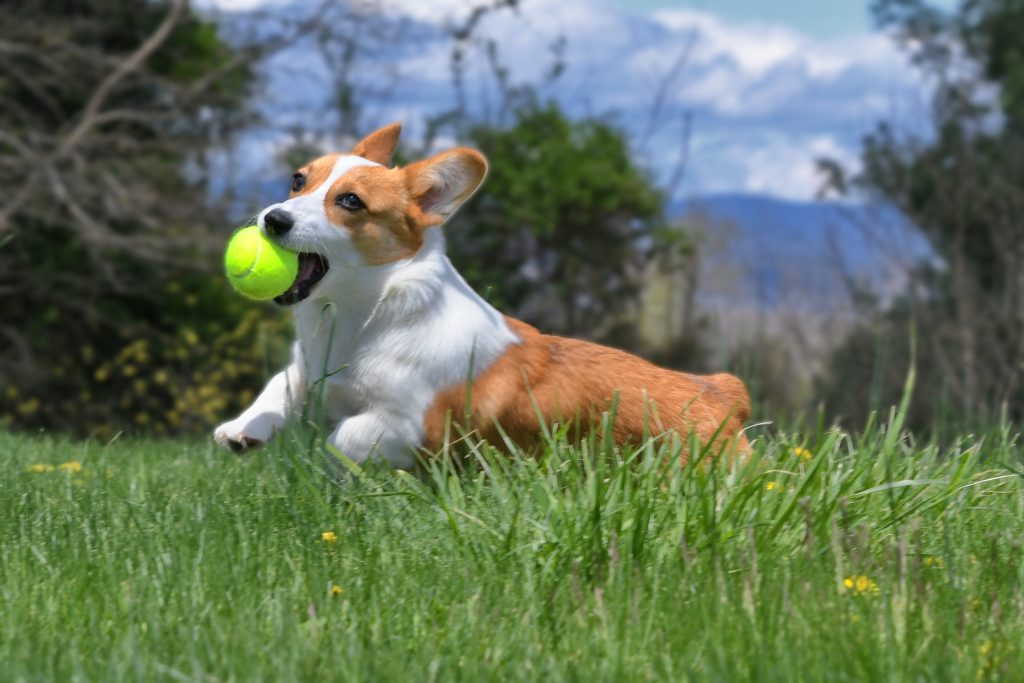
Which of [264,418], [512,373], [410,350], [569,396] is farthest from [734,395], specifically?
[264,418]

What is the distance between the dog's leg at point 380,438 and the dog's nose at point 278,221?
61 cm

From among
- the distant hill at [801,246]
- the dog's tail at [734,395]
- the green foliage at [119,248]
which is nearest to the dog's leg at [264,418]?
the dog's tail at [734,395]

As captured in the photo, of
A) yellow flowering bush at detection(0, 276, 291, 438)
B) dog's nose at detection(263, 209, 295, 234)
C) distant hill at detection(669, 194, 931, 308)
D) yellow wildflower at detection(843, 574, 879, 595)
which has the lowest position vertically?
yellow flowering bush at detection(0, 276, 291, 438)

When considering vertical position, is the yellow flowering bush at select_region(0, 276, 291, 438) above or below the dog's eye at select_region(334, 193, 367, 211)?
below

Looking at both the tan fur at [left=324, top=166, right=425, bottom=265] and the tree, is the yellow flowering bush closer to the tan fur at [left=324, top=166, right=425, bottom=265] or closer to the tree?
the tree

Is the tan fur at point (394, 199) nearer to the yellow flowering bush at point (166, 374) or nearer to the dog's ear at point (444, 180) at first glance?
the dog's ear at point (444, 180)

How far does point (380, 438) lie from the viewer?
377 cm

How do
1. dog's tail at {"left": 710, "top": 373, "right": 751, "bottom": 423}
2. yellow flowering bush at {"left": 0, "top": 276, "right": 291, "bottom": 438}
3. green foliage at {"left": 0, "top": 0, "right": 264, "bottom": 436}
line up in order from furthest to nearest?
yellow flowering bush at {"left": 0, "top": 276, "right": 291, "bottom": 438} → green foliage at {"left": 0, "top": 0, "right": 264, "bottom": 436} → dog's tail at {"left": 710, "top": 373, "right": 751, "bottom": 423}

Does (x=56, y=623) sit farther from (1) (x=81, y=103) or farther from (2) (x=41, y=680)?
(1) (x=81, y=103)

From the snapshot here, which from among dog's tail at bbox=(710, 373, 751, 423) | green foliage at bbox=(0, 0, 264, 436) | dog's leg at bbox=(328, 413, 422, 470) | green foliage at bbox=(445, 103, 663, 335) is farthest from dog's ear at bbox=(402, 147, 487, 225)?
green foliage at bbox=(445, 103, 663, 335)

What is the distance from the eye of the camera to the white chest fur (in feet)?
12.4

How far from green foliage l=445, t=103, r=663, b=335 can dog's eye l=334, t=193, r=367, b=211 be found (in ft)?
28.9

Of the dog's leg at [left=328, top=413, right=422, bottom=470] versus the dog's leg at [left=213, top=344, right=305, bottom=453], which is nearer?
the dog's leg at [left=328, top=413, right=422, bottom=470]

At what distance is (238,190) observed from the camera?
1232 cm
